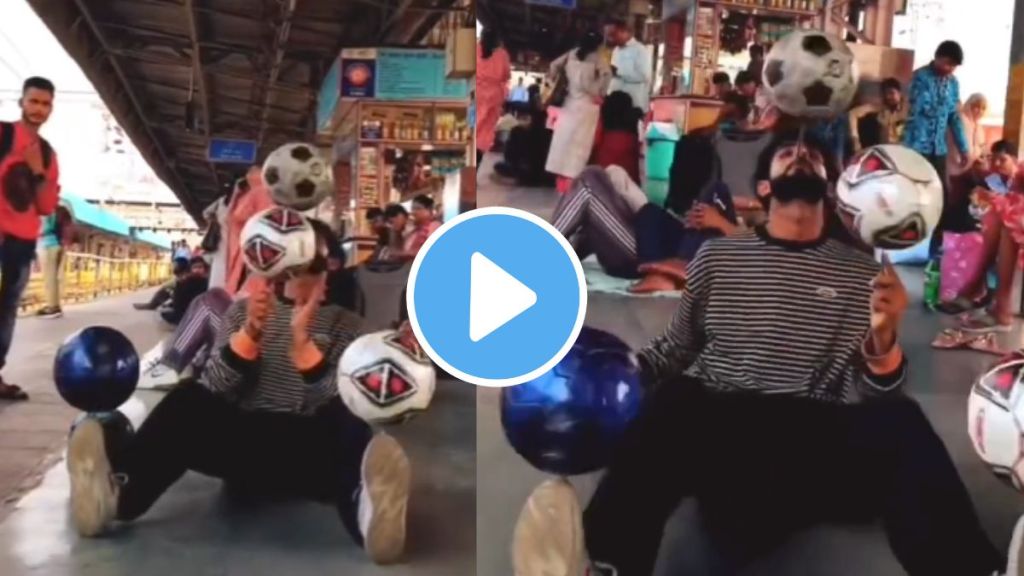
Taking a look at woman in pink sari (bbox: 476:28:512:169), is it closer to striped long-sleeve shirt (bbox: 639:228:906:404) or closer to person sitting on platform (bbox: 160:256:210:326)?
striped long-sleeve shirt (bbox: 639:228:906:404)

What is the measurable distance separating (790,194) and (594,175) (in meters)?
0.21

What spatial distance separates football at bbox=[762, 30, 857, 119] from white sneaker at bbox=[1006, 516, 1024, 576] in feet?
Result: 1.50

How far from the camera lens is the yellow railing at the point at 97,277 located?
4.87 feet

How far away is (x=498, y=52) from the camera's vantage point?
117cm

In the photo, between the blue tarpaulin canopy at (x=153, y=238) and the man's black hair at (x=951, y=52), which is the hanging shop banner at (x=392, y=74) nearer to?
the blue tarpaulin canopy at (x=153, y=238)

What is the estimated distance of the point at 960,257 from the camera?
117 centimetres

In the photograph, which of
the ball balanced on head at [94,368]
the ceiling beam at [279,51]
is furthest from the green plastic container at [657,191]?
the ball balanced on head at [94,368]

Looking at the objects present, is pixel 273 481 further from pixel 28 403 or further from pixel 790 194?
pixel 790 194

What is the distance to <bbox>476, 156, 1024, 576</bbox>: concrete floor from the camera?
3.70 ft

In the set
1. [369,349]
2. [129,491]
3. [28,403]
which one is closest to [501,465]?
[369,349]

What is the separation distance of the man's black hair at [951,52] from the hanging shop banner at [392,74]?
58 centimetres

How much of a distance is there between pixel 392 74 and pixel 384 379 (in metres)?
0.40

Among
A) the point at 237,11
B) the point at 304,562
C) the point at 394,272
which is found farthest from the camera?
the point at 237,11

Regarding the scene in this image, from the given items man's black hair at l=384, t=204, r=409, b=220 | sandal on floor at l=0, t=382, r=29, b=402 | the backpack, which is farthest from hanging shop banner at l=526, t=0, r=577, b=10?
sandal on floor at l=0, t=382, r=29, b=402
